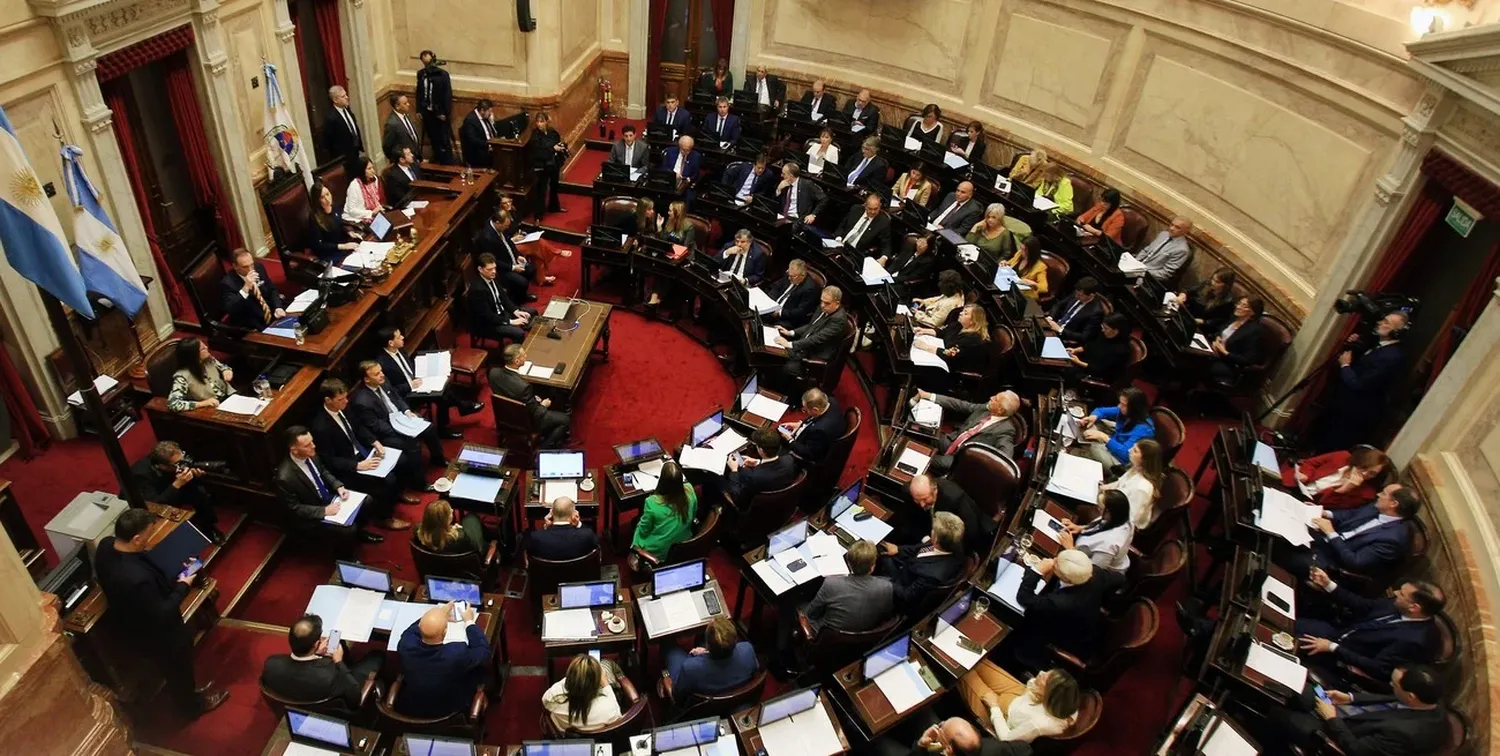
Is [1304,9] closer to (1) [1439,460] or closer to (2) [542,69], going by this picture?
(1) [1439,460]

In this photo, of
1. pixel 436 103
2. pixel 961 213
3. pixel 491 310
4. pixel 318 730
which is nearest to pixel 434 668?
pixel 318 730

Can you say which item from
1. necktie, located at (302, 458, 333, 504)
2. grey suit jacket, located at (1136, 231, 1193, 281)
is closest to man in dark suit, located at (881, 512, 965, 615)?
necktie, located at (302, 458, 333, 504)

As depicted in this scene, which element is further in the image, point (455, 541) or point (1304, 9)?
point (1304, 9)

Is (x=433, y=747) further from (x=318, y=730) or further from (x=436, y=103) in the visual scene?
(x=436, y=103)

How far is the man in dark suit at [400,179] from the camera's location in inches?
412

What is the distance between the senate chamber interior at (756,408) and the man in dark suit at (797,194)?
0.27ft

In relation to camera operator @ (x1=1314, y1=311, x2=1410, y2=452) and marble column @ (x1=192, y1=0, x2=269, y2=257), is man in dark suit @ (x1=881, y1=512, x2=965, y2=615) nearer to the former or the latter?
camera operator @ (x1=1314, y1=311, x2=1410, y2=452)

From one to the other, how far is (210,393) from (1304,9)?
1083cm

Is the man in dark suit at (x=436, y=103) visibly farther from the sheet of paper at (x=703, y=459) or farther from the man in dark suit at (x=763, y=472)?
the man in dark suit at (x=763, y=472)

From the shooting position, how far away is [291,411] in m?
7.09

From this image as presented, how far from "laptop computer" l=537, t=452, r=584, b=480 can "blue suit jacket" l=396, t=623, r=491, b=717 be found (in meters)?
1.88

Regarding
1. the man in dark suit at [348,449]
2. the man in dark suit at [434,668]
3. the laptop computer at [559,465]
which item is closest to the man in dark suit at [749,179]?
the laptop computer at [559,465]

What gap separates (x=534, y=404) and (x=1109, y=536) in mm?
4918

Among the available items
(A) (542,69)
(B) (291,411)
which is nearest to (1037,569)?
(B) (291,411)
